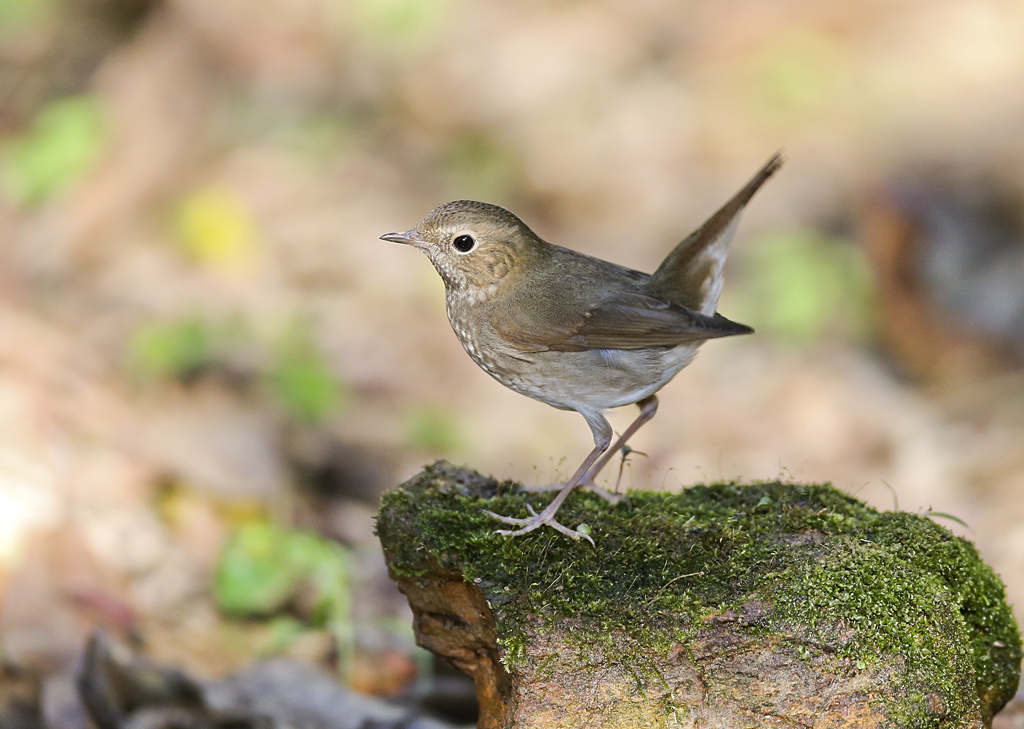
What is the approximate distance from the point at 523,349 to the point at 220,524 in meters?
2.80

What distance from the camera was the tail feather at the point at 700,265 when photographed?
3.93 m

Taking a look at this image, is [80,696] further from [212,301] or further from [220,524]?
[212,301]

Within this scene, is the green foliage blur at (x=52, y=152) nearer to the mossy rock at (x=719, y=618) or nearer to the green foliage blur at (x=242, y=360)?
the green foliage blur at (x=242, y=360)

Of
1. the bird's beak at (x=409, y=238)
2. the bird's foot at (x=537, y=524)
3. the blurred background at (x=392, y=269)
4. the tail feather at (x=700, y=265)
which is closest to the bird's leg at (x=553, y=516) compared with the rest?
the bird's foot at (x=537, y=524)

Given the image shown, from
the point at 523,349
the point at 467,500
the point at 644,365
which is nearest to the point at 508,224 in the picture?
the point at 523,349

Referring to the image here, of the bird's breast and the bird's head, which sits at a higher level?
the bird's head

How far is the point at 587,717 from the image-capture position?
288 cm

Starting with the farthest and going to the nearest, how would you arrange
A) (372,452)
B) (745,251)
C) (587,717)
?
(745,251) → (372,452) → (587,717)

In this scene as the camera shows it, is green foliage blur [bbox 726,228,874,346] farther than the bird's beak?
Yes

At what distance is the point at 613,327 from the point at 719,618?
4.31ft

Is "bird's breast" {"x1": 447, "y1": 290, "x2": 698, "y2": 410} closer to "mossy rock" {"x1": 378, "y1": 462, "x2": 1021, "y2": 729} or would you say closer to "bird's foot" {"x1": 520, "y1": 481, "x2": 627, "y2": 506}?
"bird's foot" {"x1": 520, "y1": 481, "x2": 627, "y2": 506}

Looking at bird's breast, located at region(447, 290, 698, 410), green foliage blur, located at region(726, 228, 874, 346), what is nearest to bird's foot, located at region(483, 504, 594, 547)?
bird's breast, located at region(447, 290, 698, 410)

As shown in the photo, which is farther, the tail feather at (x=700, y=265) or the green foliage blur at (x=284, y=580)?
the green foliage blur at (x=284, y=580)

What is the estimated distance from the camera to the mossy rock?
2832 millimetres
